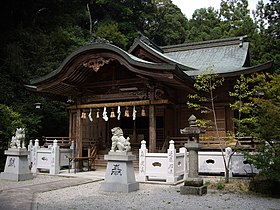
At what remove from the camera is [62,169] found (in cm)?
1485

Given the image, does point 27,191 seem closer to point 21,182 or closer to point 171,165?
point 21,182

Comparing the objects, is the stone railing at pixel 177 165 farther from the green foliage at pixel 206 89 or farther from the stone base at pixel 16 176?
the stone base at pixel 16 176

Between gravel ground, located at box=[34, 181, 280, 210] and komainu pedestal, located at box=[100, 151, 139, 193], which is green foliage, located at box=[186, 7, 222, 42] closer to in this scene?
komainu pedestal, located at box=[100, 151, 139, 193]

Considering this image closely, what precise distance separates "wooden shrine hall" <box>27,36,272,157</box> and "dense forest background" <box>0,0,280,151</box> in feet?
8.84

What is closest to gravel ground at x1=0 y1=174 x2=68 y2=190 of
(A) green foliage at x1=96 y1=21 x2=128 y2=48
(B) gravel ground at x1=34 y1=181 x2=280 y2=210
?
(B) gravel ground at x1=34 y1=181 x2=280 y2=210

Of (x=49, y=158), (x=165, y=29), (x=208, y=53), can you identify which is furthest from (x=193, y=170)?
(x=165, y=29)

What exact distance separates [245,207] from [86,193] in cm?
438

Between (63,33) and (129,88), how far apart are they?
16106 mm

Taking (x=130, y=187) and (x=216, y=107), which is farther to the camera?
(x=216, y=107)

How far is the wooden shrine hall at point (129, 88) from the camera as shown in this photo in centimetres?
1277

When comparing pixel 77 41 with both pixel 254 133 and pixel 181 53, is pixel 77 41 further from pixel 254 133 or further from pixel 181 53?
pixel 254 133

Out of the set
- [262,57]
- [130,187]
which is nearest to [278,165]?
[130,187]

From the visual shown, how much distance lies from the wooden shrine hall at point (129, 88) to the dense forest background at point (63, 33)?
269 centimetres

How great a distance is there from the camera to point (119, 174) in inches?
359
